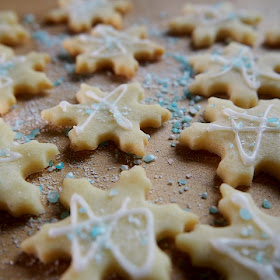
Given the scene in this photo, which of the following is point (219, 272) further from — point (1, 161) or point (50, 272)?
point (1, 161)

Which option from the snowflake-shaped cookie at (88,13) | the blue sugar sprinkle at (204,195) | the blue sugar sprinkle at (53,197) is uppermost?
the snowflake-shaped cookie at (88,13)

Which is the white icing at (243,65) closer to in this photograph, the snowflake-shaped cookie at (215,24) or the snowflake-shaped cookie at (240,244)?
the snowflake-shaped cookie at (215,24)

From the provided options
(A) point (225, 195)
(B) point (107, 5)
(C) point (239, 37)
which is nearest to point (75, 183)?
(A) point (225, 195)

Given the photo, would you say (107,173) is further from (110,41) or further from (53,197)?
(110,41)

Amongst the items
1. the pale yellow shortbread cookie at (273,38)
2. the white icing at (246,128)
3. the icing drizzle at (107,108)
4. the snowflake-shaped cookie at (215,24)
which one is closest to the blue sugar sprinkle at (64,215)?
the icing drizzle at (107,108)

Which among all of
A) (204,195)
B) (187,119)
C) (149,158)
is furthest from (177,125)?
(204,195)

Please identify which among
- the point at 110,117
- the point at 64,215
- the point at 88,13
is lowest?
the point at 64,215


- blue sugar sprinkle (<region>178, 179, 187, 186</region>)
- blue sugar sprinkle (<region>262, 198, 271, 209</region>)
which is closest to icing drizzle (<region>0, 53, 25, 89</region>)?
blue sugar sprinkle (<region>178, 179, 187, 186</region>)
